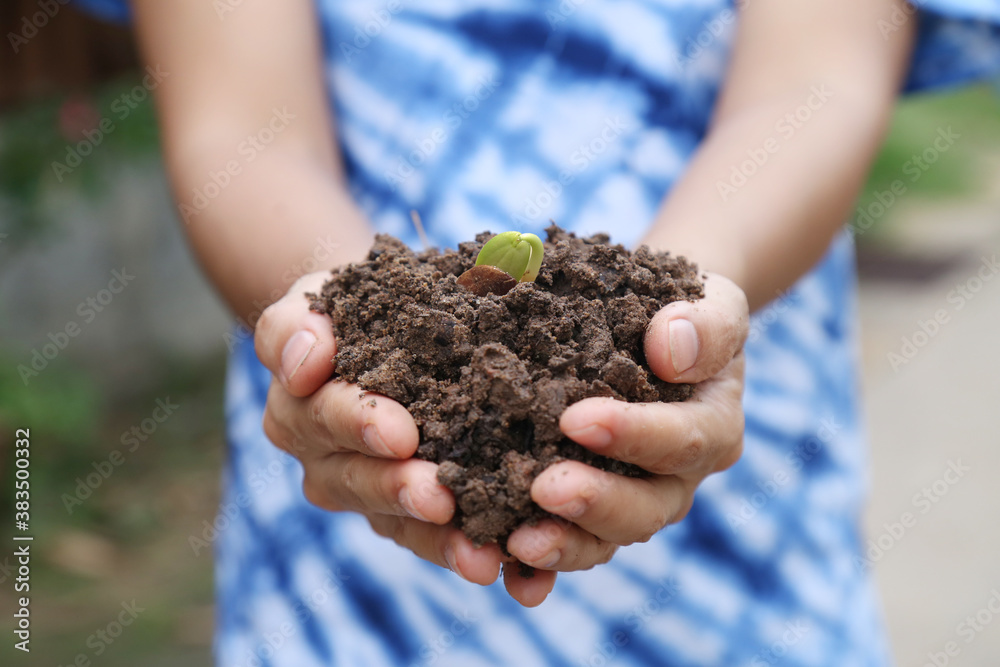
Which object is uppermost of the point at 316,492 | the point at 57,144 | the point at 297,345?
the point at 297,345

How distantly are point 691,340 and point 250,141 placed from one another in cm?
93

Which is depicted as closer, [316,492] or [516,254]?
[516,254]

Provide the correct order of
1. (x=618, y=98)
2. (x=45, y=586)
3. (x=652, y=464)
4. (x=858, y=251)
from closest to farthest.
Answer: (x=652, y=464) < (x=618, y=98) < (x=45, y=586) < (x=858, y=251)

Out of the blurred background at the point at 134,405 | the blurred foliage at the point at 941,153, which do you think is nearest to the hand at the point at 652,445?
the blurred background at the point at 134,405

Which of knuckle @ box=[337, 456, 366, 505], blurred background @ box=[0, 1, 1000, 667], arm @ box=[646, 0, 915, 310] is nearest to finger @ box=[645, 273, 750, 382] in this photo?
arm @ box=[646, 0, 915, 310]

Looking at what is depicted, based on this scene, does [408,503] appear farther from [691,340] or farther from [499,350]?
[691,340]

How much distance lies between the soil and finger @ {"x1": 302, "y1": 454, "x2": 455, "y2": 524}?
22 mm

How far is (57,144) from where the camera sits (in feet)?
10.3

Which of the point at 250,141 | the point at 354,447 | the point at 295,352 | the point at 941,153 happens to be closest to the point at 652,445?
the point at 354,447

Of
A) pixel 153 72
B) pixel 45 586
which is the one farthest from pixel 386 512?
pixel 45 586

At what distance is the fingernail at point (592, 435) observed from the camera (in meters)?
0.90

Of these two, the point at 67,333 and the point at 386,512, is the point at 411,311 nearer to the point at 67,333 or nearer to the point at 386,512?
the point at 386,512

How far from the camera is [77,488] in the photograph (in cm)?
338

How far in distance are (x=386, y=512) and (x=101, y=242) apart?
3420mm
